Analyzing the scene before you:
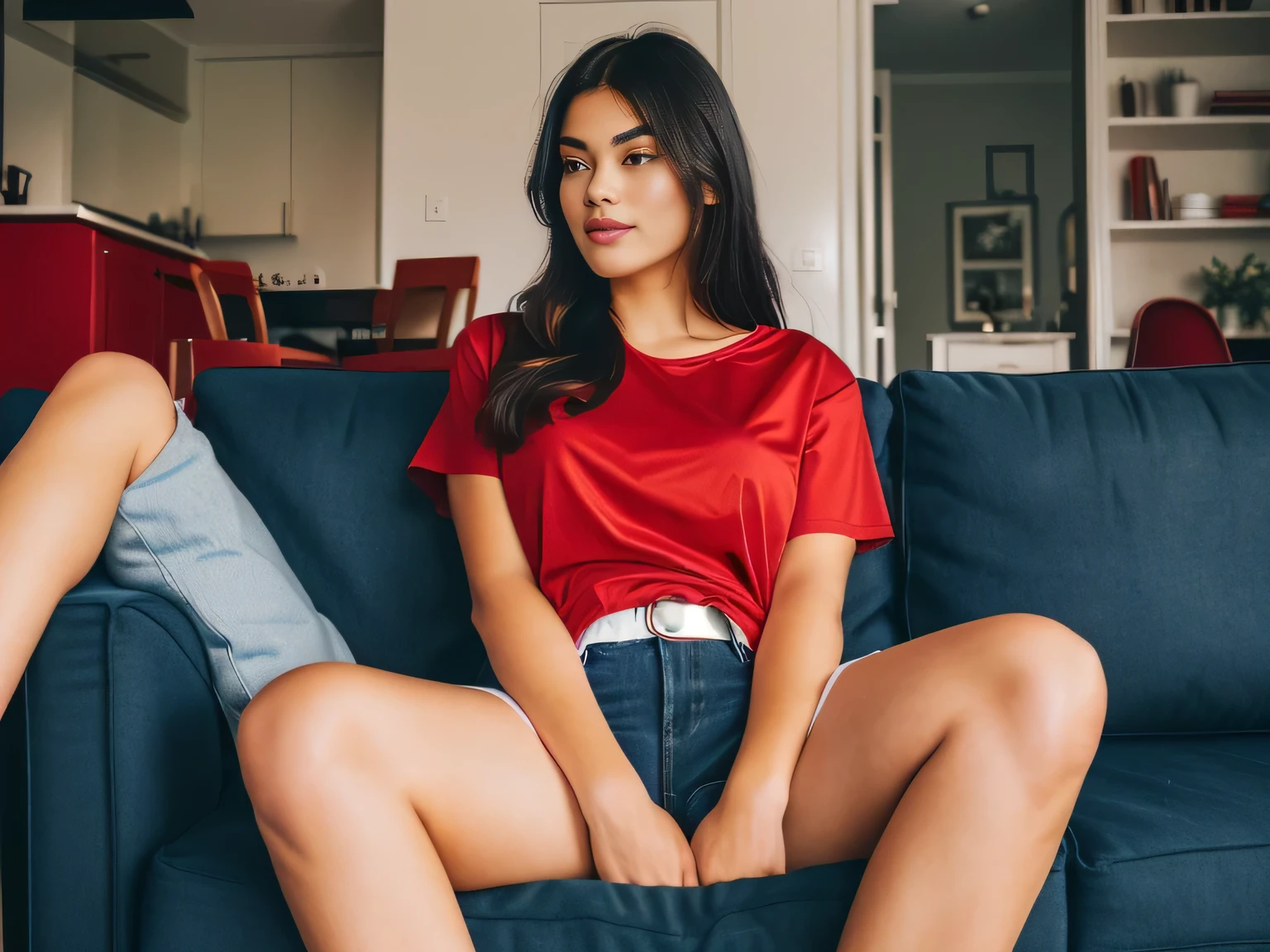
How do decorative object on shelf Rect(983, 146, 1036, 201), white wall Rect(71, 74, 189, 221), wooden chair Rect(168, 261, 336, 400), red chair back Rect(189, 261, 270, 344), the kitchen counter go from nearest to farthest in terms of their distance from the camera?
wooden chair Rect(168, 261, 336, 400), red chair back Rect(189, 261, 270, 344), the kitchen counter, white wall Rect(71, 74, 189, 221), decorative object on shelf Rect(983, 146, 1036, 201)

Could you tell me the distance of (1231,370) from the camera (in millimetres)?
1410

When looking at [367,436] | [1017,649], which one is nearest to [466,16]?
[367,436]

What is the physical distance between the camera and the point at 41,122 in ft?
18.9

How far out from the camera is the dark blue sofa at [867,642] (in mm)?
864

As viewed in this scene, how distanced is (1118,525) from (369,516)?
0.97 metres

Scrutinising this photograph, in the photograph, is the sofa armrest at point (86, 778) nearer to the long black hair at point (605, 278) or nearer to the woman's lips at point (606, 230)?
the long black hair at point (605, 278)

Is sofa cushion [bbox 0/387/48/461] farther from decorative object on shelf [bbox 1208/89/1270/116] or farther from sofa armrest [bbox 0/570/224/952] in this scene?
decorative object on shelf [bbox 1208/89/1270/116]

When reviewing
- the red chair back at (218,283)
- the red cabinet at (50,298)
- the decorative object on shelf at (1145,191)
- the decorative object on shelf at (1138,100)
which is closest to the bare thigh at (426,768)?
the red chair back at (218,283)

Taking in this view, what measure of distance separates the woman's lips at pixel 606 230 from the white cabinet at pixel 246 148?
5813 millimetres

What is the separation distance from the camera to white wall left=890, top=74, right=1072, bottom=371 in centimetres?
679

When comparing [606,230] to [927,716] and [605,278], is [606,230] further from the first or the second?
[927,716]

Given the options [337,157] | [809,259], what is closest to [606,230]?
[809,259]

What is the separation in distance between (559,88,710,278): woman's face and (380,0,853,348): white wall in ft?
12.3

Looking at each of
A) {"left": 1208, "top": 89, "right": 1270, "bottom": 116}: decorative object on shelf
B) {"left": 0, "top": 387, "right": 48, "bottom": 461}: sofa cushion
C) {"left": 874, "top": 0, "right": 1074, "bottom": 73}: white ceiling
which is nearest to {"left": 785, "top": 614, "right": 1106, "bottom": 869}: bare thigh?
{"left": 0, "top": 387, "right": 48, "bottom": 461}: sofa cushion
